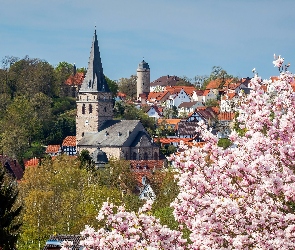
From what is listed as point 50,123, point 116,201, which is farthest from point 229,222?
point 50,123

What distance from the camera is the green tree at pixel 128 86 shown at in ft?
570

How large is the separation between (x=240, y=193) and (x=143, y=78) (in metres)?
162

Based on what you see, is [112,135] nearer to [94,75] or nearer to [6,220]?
[94,75]

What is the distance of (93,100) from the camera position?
294 feet

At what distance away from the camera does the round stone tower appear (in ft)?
570

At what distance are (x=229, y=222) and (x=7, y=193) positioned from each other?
69.5ft

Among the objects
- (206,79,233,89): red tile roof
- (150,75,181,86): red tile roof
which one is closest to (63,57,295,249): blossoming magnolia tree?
(206,79,233,89): red tile roof

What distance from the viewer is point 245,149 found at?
1327cm

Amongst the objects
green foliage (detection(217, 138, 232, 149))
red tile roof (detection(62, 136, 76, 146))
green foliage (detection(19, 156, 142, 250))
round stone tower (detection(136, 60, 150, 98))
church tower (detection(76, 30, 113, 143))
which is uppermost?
round stone tower (detection(136, 60, 150, 98))

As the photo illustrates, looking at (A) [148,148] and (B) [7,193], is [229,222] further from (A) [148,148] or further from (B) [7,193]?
(A) [148,148]

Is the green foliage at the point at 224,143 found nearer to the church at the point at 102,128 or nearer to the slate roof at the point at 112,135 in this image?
the church at the point at 102,128

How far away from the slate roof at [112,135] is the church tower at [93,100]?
1.03 m

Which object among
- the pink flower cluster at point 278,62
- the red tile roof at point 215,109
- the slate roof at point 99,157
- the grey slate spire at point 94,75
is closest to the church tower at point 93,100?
the grey slate spire at point 94,75

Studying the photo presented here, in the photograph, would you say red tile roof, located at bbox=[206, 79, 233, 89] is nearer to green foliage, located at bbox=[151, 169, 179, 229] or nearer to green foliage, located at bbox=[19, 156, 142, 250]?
green foliage, located at bbox=[151, 169, 179, 229]
